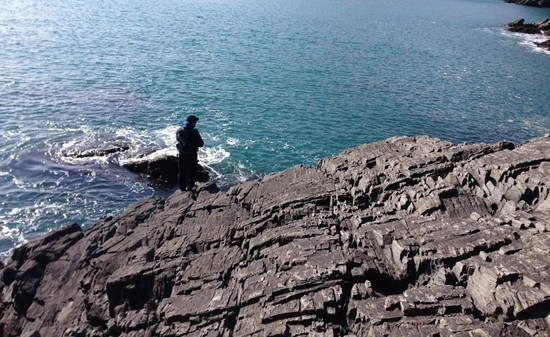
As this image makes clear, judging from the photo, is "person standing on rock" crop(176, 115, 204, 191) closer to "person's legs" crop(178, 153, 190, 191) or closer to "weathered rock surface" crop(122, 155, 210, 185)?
"person's legs" crop(178, 153, 190, 191)

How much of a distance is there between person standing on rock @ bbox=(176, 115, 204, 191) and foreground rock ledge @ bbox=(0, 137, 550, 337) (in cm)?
200

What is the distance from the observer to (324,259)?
15906 millimetres

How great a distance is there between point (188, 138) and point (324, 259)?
12.5m

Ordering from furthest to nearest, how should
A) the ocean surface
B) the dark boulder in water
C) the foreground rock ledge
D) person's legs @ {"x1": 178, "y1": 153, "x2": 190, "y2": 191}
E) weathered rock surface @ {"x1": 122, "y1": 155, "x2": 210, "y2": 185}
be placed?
the dark boulder in water, the ocean surface, weathered rock surface @ {"x1": 122, "y1": 155, "x2": 210, "y2": 185}, person's legs @ {"x1": 178, "y1": 153, "x2": 190, "y2": 191}, the foreground rock ledge

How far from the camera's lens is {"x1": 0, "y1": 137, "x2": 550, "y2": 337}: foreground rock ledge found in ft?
43.6

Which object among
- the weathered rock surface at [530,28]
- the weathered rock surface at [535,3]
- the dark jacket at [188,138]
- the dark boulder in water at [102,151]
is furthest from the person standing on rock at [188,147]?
the weathered rock surface at [535,3]

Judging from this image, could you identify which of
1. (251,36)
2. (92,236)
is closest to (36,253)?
(92,236)

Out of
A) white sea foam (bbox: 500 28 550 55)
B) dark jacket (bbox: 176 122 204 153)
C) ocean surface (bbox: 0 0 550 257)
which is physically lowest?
white sea foam (bbox: 500 28 550 55)

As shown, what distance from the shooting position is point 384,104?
53.6 metres

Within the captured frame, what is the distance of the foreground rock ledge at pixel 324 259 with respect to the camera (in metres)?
13.3

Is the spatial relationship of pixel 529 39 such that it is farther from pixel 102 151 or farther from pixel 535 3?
pixel 102 151

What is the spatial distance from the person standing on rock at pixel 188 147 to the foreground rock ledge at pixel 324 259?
2003 mm

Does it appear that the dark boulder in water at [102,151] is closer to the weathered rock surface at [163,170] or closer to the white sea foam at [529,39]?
the weathered rock surface at [163,170]

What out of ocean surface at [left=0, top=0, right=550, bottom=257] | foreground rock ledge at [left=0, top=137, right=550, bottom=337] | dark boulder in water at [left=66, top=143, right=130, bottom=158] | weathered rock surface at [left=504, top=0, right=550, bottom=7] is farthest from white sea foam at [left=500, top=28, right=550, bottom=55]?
dark boulder in water at [left=66, top=143, right=130, bottom=158]
